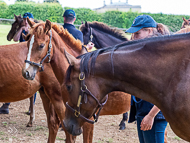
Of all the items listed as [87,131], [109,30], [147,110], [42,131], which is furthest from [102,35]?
[147,110]

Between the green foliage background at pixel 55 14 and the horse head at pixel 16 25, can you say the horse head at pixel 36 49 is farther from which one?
the green foliage background at pixel 55 14

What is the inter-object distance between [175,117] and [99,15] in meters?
22.9

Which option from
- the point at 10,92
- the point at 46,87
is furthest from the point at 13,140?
the point at 46,87

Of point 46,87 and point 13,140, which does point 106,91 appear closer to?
point 46,87

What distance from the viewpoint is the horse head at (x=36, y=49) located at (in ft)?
10.0

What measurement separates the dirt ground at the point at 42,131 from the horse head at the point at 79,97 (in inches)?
111

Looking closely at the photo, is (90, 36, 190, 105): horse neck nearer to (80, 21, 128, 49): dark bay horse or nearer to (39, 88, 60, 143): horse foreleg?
(39, 88, 60, 143): horse foreleg

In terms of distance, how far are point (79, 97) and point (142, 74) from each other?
563mm

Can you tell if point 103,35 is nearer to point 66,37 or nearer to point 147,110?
point 66,37

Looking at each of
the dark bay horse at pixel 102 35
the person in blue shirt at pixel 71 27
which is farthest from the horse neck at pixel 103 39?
the person in blue shirt at pixel 71 27

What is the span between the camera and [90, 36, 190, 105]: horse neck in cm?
188

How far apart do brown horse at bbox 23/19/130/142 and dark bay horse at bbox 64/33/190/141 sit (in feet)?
3.58

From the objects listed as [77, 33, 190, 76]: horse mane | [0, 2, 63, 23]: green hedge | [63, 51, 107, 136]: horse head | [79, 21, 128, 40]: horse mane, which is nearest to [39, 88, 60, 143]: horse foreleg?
[79, 21, 128, 40]: horse mane

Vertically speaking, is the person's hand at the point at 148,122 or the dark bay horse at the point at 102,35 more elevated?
the dark bay horse at the point at 102,35
